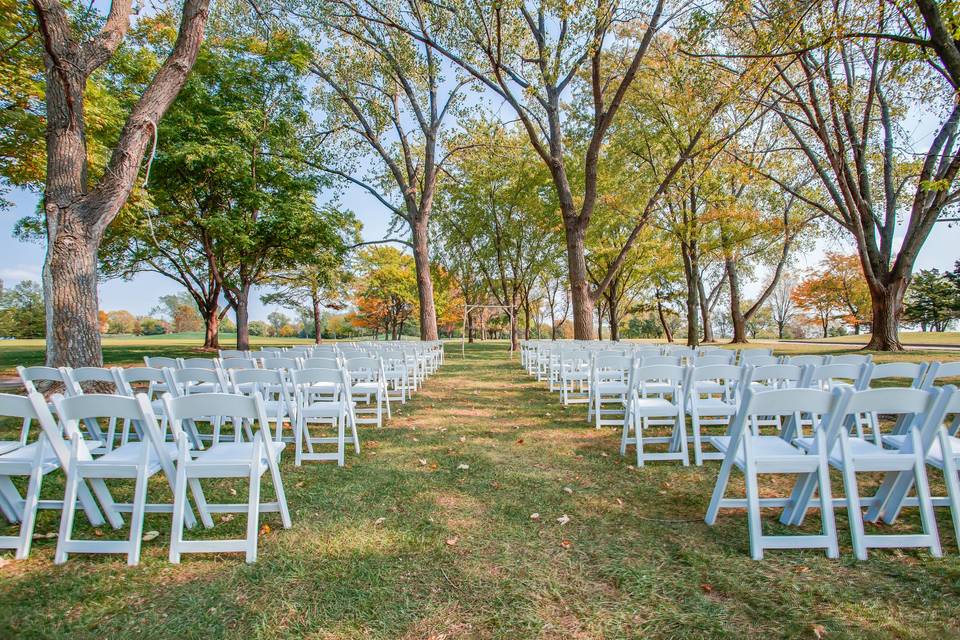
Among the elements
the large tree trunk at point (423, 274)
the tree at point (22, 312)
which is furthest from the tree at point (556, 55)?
the tree at point (22, 312)

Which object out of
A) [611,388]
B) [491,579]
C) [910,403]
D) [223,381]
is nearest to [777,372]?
[910,403]

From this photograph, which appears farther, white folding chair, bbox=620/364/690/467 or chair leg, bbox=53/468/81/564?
white folding chair, bbox=620/364/690/467

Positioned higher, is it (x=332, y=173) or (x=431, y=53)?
(x=431, y=53)

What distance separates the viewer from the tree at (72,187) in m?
6.10

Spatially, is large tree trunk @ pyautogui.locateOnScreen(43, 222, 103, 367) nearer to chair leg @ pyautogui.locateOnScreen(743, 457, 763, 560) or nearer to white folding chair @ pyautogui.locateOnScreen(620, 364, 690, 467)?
white folding chair @ pyautogui.locateOnScreen(620, 364, 690, 467)

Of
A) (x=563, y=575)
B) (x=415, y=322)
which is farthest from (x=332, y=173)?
(x=415, y=322)

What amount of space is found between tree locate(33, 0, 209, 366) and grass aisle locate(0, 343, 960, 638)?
389cm

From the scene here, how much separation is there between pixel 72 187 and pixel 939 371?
11.1m

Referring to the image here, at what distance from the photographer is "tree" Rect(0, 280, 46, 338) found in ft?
110

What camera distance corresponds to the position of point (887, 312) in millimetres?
12781

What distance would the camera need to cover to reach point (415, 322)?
49.7m

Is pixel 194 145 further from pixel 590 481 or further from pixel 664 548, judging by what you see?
pixel 664 548

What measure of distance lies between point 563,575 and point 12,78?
13922mm

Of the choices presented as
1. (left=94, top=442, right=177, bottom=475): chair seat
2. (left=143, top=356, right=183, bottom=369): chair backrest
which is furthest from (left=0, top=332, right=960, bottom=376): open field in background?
(left=94, top=442, right=177, bottom=475): chair seat
